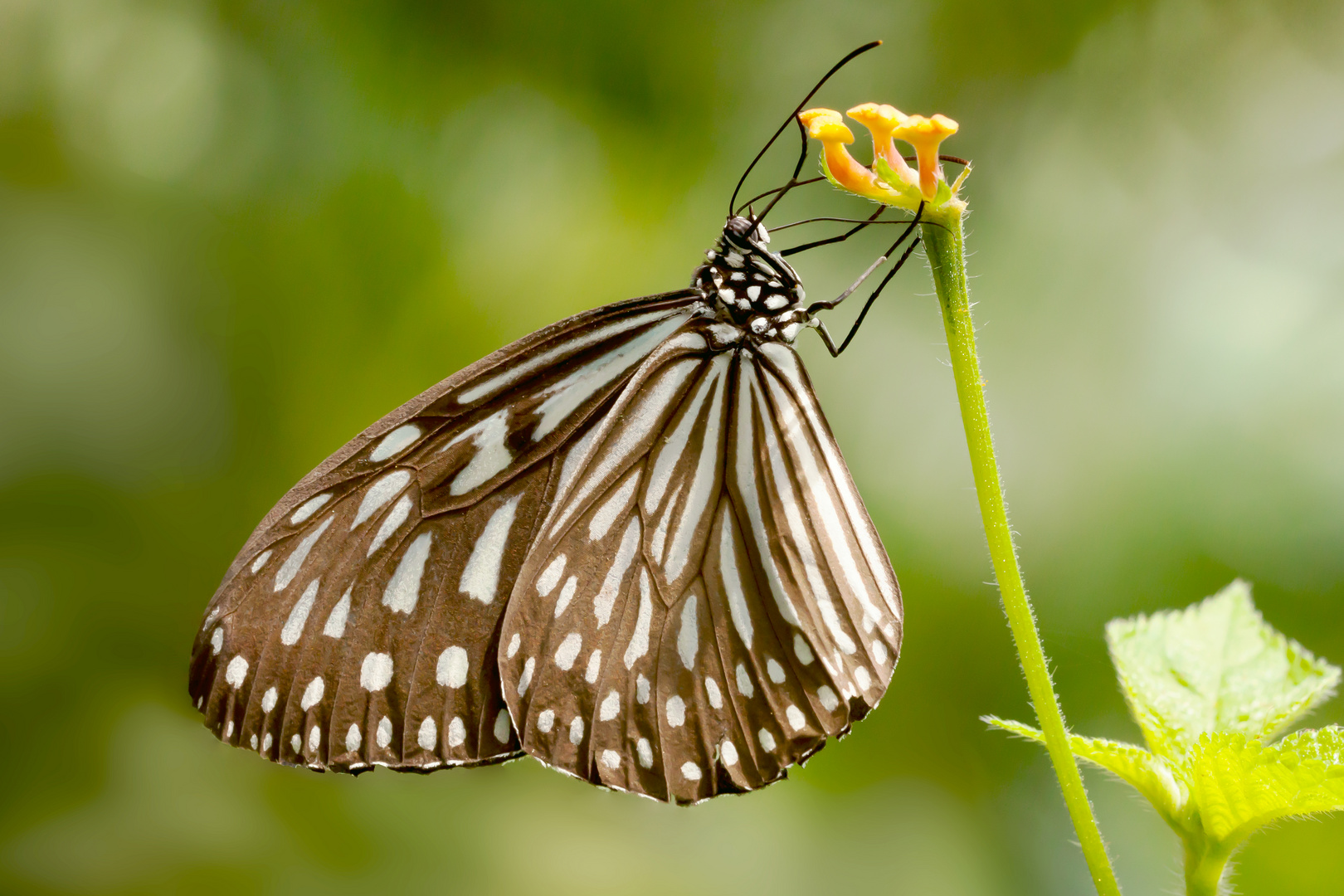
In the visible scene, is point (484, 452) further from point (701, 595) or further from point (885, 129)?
point (885, 129)

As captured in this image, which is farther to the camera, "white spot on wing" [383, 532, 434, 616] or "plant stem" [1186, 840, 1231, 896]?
"white spot on wing" [383, 532, 434, 616]

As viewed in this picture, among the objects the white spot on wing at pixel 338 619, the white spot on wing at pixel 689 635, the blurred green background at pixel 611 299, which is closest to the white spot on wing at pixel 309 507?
the white spot on wing at pixel 338 619

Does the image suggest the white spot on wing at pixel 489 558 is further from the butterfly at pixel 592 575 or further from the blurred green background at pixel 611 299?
the blurred green background at pixel 611 299

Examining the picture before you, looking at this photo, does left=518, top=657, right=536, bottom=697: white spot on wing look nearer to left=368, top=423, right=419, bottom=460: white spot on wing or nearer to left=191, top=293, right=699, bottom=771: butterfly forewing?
left=191, top=293, right=699, bottom=771: butterfly forewing

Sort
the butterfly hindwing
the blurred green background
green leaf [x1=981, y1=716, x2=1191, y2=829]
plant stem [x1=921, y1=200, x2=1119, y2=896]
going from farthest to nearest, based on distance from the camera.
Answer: the blurred green background → the butterfly hindwing → green leaf [x1=981, y1=716, x2=1191, y2=829] → plant stem [x1=921, y1=200, x2=1119, y2=896]

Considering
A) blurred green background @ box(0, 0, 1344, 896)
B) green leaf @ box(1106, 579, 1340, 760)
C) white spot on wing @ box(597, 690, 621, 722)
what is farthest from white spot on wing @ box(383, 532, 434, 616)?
blurred green background @ box(0, 0, 1344, 896)

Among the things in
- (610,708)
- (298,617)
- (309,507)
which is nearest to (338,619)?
(298,617)
